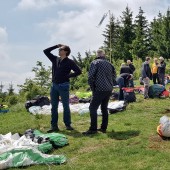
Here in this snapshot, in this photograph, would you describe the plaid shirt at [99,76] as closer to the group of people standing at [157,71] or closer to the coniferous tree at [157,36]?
the group of people standing at [157,71]

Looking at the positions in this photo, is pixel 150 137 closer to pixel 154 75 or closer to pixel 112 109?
pixel 112 109

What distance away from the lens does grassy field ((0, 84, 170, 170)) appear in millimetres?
6508

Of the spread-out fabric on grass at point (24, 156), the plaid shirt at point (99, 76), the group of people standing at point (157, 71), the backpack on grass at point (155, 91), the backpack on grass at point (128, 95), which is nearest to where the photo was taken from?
the spread-out fabric on grass at point (24, 156)

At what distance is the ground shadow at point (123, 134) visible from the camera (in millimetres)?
8352

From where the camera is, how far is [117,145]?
7723 mm

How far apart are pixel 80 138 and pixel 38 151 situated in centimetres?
174

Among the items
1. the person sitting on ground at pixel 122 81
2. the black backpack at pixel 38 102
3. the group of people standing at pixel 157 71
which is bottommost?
the black backpack at pixel 38 102

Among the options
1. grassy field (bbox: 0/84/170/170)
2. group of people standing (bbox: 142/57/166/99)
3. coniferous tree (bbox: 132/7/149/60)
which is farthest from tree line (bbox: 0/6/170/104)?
grassy field (bbox: 0/84/170/170)

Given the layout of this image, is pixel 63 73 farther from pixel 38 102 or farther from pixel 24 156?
pixel 38 102

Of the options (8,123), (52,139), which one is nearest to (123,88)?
(8,123)

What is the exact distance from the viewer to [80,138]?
849cm

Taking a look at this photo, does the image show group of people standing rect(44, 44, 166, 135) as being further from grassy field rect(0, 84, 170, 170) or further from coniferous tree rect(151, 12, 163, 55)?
coniferous tree rect(151, 12, 163, 55)

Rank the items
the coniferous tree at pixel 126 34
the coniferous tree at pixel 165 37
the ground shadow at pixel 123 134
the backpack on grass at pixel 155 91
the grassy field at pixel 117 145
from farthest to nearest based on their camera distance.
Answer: the coniferous tree at pixel 126 34, the coniferous tree at pixel 165 37, the backpack on grass at pixel 155 91, the ground shadow at pixel 123 134, the grassy field at pixel 117 145

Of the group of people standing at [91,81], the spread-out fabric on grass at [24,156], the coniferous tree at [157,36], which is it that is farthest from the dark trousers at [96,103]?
the coniferous tree at [157,36]
